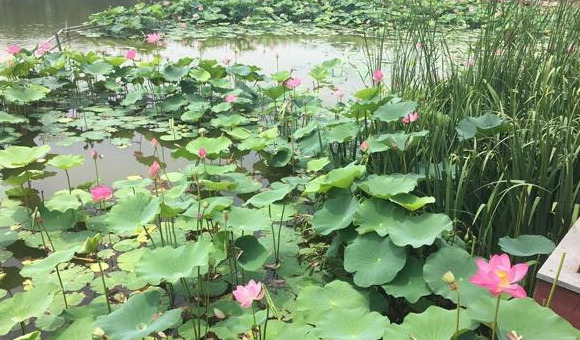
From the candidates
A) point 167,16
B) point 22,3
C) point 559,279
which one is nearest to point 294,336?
point 559,279

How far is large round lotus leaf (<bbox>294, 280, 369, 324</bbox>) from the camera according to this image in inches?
60.9

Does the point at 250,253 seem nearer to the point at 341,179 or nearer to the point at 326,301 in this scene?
the point at 326,301

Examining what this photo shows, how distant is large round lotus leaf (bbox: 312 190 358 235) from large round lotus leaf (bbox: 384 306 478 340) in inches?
22.0

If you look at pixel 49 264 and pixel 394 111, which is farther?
pixel 394 111

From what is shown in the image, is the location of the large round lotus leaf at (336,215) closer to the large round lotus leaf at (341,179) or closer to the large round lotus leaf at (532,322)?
the large round lotus leaf at (341,179)

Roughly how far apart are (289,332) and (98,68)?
328 cm

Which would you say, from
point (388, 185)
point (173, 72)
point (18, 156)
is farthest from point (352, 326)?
point (173, 72)

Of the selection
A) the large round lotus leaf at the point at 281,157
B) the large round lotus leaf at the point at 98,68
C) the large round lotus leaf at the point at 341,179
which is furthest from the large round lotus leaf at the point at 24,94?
the large round lotus leaf at the point at 341,179

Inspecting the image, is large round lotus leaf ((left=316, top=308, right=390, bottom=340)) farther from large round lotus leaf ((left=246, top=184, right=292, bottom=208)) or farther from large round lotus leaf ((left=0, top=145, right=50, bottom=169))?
large round lotus leaf ((left=0, top=145, right=50, bottom=169))

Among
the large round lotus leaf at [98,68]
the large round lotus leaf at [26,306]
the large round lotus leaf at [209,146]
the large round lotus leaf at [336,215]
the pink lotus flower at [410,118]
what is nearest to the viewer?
the large round lotus leaf at [26,306]

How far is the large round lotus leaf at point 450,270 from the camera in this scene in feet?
4.81

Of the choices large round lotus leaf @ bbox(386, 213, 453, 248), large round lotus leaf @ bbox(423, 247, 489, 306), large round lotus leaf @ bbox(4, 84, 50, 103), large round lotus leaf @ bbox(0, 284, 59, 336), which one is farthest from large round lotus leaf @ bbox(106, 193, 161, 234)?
large round lotus leaf @ bbox(4, 84, 50, 103)

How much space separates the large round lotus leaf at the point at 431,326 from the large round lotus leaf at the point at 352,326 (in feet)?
0.11

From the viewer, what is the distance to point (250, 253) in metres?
1.77
